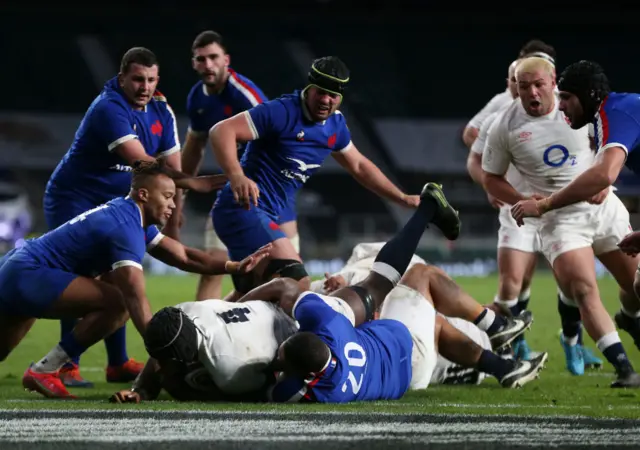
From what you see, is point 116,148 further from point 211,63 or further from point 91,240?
point 211,63

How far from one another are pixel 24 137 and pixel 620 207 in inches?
924

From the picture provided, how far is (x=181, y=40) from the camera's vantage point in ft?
103

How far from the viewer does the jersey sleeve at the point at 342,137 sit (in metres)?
7.60

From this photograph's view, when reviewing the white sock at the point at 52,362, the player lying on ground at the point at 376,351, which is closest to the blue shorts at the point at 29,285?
the white sock at the point at 52,362

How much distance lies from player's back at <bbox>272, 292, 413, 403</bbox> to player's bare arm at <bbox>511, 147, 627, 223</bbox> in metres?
1.22

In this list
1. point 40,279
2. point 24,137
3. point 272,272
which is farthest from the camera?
point 24,137

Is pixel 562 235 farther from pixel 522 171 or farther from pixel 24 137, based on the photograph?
pixel 24 137

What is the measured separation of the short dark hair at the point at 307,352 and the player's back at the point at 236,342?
0.33m

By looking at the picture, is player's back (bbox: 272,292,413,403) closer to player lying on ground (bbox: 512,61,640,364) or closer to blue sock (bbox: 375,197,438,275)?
blue sock (bbox: 375,197,438,275)

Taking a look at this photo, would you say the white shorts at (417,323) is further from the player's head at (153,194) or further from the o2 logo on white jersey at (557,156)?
the o2 logo on white jersey at (557,156)

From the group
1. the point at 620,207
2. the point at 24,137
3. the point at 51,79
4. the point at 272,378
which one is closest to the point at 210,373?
the point at 272,378

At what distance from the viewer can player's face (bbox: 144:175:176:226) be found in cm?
619

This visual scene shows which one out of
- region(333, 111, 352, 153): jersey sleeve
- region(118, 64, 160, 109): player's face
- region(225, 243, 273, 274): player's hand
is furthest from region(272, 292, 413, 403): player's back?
region(118, 64, 160, 109): player's face

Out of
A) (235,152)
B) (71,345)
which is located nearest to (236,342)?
(71,345)
